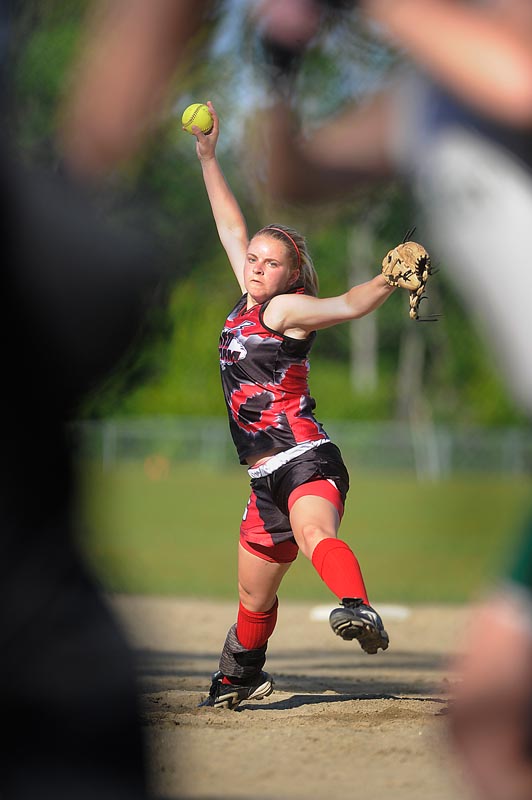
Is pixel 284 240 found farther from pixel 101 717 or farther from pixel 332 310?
pixel 101 717

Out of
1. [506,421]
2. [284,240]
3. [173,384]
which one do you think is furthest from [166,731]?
[506,421]

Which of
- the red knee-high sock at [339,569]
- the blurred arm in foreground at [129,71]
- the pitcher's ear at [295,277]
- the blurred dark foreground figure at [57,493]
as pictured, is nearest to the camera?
the blurred arm in foreground at [129,71]

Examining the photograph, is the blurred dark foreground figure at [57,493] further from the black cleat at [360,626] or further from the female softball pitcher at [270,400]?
the female softball pitcher at [270,400]

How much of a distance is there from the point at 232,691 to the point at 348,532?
41.5 ft

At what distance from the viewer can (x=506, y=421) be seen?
29.3 m

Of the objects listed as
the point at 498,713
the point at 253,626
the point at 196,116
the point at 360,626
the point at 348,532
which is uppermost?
the point at 196,116

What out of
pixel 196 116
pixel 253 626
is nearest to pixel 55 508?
pixel 196 116

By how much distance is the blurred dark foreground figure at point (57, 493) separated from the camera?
173cm

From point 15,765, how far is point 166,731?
7.50 feet

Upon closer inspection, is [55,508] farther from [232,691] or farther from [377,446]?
[377,446]

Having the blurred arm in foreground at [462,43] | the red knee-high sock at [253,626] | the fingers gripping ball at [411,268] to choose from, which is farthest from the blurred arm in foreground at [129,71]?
the red knee-high sock at [253,626]

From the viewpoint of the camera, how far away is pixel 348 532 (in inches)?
679

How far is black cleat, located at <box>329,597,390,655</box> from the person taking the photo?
3.52 meters

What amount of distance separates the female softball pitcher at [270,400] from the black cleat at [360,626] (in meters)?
Result: 0.59
